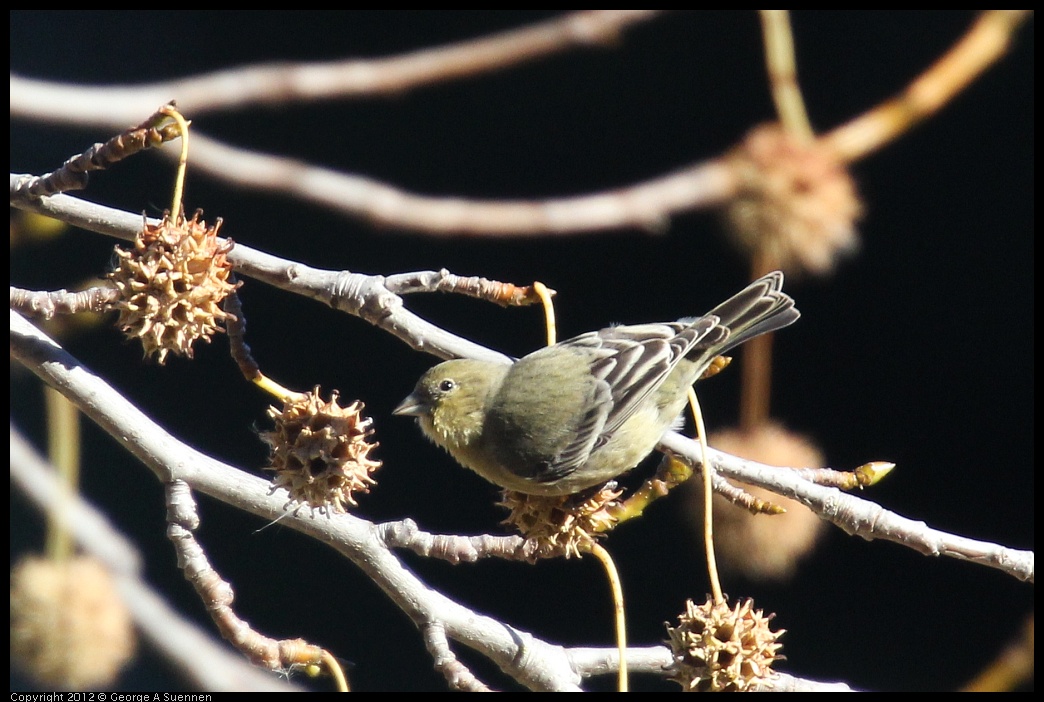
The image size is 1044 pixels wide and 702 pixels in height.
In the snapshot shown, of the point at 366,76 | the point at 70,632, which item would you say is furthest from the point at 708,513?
the point at 70,632

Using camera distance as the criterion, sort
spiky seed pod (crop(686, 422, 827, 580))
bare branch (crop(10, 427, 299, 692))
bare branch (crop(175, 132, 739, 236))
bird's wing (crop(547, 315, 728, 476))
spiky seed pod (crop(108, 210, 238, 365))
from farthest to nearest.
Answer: spiky seed pod (crop(686, 422, 827, 580))
bird's wing (crop(547, 315, 728, 476))
spiky seed pod (crop(108, 210, 238, 365))
bare branch (crop(175, 132, 739, 236))
bare branch (crop(10, 427, 299, 692))

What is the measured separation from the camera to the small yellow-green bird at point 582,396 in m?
2.21

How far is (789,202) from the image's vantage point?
2176 mm

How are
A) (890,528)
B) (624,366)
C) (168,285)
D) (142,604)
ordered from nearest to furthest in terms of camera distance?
(142,604) < (168,285) < (890,528) < (624,366)

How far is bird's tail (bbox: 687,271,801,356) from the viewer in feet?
8.04

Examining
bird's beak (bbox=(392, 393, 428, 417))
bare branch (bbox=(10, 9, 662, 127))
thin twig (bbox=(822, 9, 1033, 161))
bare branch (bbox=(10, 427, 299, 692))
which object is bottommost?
bare branch (bbox=(10, 427, 299, 692))

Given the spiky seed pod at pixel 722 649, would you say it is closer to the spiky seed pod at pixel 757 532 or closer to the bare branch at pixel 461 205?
the bare branch at pixel 461 205

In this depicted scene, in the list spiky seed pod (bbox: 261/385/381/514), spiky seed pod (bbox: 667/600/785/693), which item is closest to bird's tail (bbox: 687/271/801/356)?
spiky seed pod (bbox: 667/600/785/693)

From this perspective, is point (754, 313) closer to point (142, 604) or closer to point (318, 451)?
point (318, 451)

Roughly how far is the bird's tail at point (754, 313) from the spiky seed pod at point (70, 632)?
1.51 meters

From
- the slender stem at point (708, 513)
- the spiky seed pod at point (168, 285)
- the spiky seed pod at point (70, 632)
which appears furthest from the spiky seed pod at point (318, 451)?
the slender stem at point (708, 513)

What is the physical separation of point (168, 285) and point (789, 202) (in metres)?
1.35

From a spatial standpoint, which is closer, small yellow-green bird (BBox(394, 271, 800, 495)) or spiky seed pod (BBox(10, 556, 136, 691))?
spiky seed pod (BBox(10, 556, 136, 691))

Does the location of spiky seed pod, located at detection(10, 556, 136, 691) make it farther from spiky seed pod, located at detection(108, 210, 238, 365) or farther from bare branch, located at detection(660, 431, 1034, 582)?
bare branch, located at detection(660, 431, 1034, 582)
